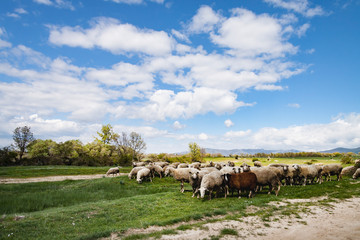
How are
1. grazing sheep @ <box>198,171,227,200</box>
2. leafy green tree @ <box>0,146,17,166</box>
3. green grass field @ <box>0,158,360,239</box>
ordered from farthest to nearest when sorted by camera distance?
leafy green tree @ <box>0,146,17,166</box> → grazing sheep @ <box>198,171,227,200</box> → green grass field @ <box>0,158,360,239</box>

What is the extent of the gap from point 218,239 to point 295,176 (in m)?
18.0

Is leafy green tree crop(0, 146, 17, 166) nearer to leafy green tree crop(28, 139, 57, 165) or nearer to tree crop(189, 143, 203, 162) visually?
leafy green tree crop(28, 139, 57, 165)

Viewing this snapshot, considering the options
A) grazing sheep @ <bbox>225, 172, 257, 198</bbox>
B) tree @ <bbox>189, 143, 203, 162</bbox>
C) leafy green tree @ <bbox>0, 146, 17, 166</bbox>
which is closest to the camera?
grazing sheep @ <bbox>225, 172, 257, 198</bbox>

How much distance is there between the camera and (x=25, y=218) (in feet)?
36.5

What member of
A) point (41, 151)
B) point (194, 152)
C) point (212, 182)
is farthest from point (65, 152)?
point (212, 182)

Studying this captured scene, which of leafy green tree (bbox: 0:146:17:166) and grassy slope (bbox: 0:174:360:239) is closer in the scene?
grassy slope (bbox: 0:174:360:239)

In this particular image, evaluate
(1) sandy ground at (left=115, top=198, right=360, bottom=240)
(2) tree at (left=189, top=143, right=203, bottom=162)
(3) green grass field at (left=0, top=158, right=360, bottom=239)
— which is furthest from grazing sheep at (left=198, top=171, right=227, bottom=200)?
(2) tree at (left=189, top=143, right=203, bottom=162)

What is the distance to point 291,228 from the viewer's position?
28.4 ft

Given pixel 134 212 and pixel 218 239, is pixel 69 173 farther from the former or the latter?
pixel 218 239

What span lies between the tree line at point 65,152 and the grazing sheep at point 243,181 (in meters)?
55.3

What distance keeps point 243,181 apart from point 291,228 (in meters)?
6.52

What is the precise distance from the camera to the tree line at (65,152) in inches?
2292

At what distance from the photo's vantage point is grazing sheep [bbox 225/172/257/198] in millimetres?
15062

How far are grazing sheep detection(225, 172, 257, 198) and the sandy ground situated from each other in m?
4.44
